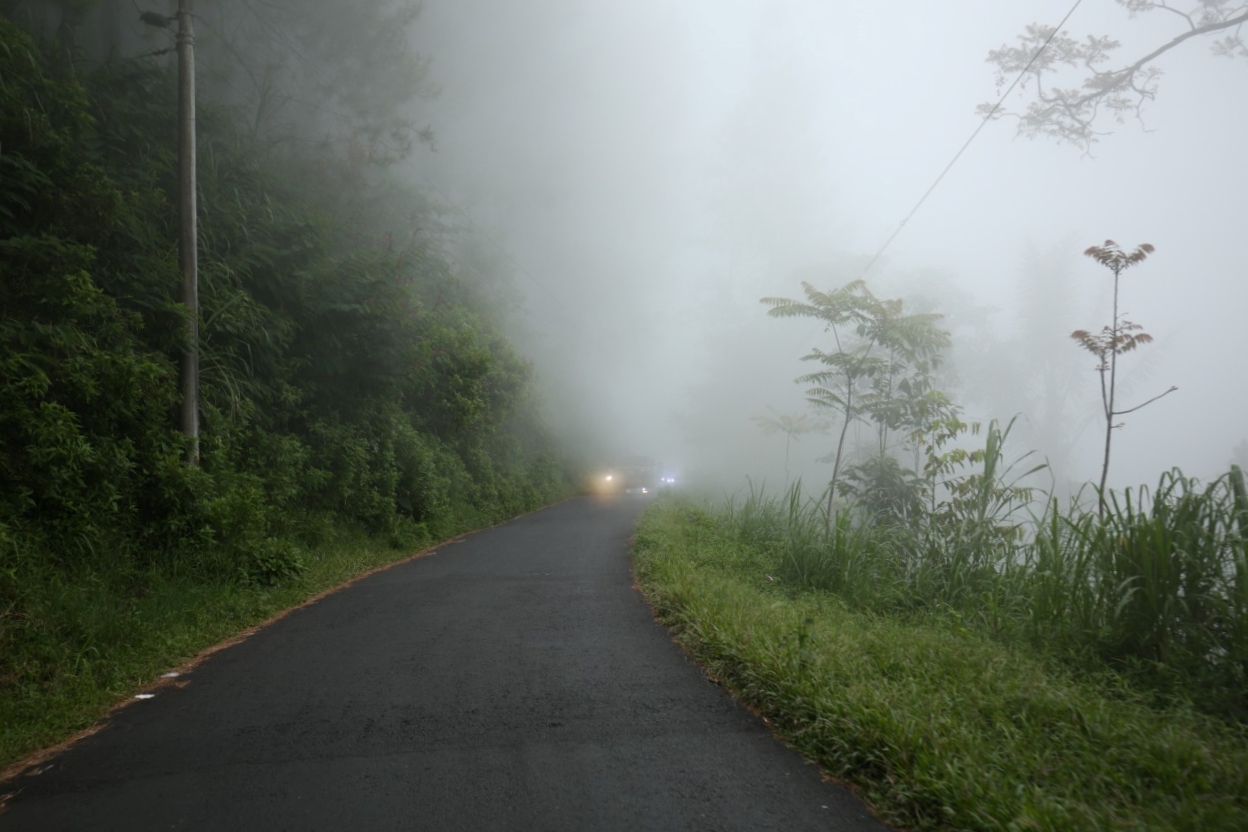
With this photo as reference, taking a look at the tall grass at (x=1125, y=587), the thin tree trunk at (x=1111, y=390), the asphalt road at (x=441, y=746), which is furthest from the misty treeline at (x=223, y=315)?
the thin tree trunk at (x=1111, y=390)

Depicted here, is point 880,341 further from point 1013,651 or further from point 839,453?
point 1013,651

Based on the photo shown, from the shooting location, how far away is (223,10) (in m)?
15.9

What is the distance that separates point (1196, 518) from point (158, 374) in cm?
943

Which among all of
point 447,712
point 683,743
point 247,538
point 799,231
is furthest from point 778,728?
point 799,231

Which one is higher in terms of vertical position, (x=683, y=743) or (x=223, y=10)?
(x=223, y=10)

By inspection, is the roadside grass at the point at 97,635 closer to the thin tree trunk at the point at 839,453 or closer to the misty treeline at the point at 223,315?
the misty treeline at the point at 223,315

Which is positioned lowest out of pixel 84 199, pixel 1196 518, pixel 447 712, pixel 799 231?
pixel 447 712

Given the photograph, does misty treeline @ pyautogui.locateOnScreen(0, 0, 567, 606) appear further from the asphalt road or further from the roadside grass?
the asphalt road

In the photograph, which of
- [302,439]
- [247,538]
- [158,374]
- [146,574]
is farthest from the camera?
[302,439]

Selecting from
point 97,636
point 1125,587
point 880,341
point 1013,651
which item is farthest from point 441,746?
point 880,341

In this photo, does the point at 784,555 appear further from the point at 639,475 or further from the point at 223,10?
the point at 639,475

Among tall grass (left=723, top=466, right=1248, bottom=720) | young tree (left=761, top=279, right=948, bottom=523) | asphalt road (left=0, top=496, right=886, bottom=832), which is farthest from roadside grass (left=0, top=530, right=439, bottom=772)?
young tree (left=761, top=279, right=948, bottom=523)

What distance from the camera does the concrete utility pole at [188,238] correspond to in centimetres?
962

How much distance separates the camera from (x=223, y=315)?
10625mm
